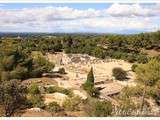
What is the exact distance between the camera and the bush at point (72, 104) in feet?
26.1

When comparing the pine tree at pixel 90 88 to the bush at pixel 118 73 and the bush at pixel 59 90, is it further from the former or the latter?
the bush at pixel 118 73

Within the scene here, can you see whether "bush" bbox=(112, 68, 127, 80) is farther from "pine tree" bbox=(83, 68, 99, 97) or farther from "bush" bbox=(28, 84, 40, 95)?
"bush" bbox=(28, 84, 40, 95)

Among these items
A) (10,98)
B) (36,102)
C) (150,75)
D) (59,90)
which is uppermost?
(150,75)

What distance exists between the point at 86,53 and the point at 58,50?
76.5 inches

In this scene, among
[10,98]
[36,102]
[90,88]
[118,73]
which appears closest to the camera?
[10,98]

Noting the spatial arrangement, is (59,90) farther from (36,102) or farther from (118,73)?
(118,73)

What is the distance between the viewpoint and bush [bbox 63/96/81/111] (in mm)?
7947

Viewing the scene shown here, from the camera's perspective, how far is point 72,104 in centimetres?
827

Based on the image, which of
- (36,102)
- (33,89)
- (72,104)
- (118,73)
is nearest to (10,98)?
(36,102)

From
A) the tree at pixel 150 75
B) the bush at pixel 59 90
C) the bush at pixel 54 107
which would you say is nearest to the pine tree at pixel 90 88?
the bush at pixel 59 90

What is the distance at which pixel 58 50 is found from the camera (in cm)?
1834


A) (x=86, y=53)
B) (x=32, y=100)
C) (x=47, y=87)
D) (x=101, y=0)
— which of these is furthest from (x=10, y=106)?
(x=86, y=53)

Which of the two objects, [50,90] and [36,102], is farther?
[50,90]

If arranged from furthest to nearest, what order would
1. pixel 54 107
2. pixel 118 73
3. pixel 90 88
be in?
pixel 118 73
pixel 90 88
pixel 54 107
